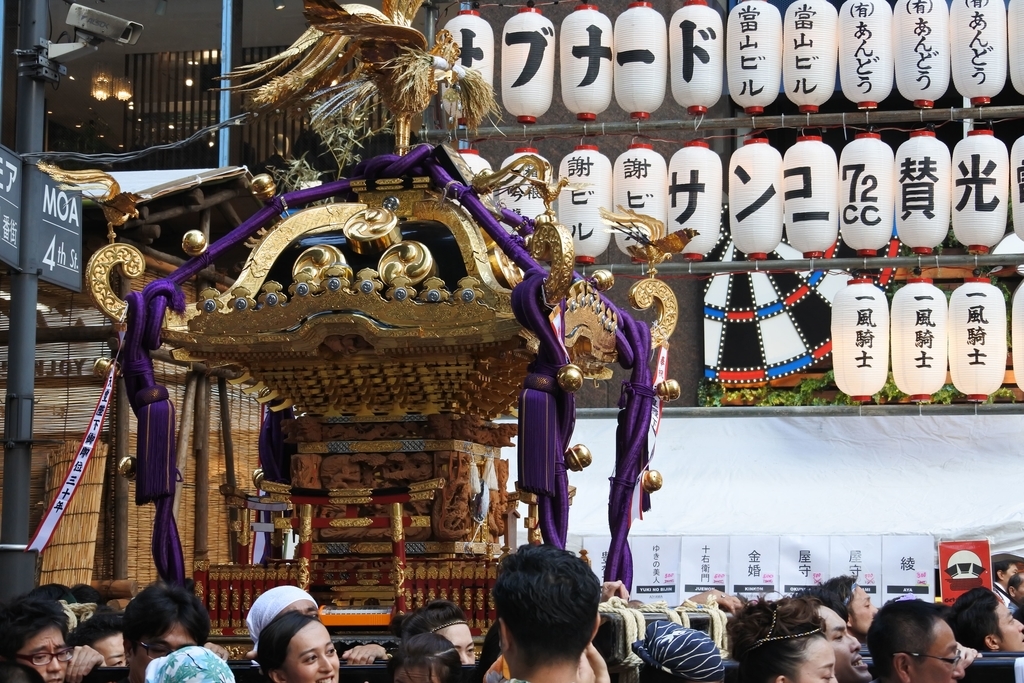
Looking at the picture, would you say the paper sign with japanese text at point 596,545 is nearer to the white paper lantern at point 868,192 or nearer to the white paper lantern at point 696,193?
the white paper lantern at point 696,193

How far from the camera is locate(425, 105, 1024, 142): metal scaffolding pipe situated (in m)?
12.4

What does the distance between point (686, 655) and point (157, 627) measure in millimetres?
1700

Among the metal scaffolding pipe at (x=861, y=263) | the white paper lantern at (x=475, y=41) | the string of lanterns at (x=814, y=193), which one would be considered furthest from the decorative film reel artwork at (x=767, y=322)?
the white paper lantern at (x=475, y=41)

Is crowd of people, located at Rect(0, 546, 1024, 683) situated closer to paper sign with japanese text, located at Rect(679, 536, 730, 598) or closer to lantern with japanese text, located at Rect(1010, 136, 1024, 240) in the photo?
paper sign with japanese text, located at Rect(679, 536, 730, 598)

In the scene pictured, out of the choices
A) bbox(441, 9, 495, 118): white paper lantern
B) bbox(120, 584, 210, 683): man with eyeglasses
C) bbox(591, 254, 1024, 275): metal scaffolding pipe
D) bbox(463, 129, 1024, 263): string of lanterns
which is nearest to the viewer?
bbox(120, 584, 210, 683): man with eyeglasses

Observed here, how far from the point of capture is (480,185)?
688 cm

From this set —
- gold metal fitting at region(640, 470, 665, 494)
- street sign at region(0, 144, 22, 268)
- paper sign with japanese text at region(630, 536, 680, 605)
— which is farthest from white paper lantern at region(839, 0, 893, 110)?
street sign at region(0, 144, 22, 268)

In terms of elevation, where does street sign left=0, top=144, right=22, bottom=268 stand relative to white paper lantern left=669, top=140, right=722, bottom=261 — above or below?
below

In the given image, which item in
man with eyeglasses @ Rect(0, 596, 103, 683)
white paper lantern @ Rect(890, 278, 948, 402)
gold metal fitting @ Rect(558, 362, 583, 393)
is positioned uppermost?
white paper lantern @ Rect(890, 278, 948, 402)

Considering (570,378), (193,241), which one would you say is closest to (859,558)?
(570,378)

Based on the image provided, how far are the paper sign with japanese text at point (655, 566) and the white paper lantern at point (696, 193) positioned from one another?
265 cm

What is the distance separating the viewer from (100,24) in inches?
282

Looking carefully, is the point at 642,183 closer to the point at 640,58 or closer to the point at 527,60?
the point at 640,58

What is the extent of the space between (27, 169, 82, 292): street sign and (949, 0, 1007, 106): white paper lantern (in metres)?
7.93
